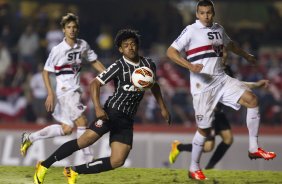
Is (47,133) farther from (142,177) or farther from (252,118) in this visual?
(252,118)

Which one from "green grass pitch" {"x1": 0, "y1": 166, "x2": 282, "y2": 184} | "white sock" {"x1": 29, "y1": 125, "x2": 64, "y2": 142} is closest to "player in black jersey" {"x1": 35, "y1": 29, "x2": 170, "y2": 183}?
"green grass pitch" {"x1": 0, "y1": 166, "x2": 282, "y2": 184}

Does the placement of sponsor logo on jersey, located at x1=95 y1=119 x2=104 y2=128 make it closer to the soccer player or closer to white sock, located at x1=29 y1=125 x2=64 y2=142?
white sock, located at x1=29 y1=125 x2=64 y2=142

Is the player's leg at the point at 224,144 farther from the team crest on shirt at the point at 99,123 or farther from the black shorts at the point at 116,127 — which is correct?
the team crest on shirt at the point at 99,123

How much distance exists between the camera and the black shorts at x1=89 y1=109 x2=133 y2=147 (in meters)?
10.7

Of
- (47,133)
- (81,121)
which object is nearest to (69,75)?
(81,121)

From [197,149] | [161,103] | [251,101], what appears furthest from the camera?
[197,149]

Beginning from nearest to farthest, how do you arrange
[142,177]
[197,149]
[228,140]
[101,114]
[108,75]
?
[101,114], [108,75], [142,177], [197,149], [228,140]

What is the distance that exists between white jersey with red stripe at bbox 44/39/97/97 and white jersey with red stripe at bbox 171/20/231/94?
194 cm

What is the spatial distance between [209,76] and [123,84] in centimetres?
137

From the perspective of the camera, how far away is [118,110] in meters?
10.8

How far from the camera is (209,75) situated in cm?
1152

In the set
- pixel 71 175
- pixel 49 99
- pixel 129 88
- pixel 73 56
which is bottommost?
pixel 71 175

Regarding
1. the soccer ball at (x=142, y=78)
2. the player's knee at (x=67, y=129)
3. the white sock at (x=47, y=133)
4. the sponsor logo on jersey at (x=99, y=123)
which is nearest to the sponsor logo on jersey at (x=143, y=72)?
the soccer ball at (x=142, y=78)

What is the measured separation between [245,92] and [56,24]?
11975 millimetres
